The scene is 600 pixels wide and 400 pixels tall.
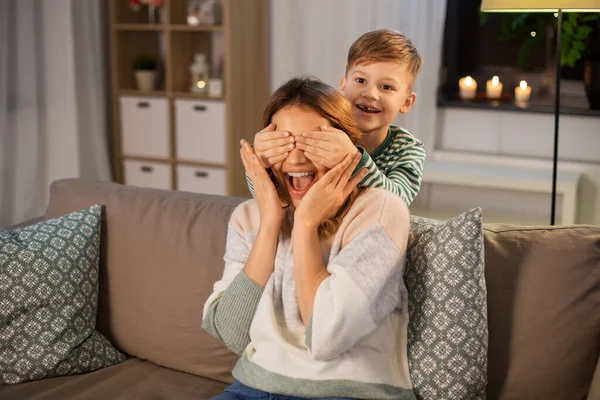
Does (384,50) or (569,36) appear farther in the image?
(569,36)

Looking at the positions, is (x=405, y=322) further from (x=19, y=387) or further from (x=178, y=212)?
(x=19, y=387)

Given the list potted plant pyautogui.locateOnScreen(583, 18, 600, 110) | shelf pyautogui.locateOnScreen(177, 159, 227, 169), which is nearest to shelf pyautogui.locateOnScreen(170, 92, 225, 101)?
shelf pyautogui.locateOnScreen(177, 159, 227, 169)

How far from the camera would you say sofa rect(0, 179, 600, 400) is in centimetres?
157

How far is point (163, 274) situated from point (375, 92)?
0.69 m

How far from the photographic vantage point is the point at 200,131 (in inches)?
163

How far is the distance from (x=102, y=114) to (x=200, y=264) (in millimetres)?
2766

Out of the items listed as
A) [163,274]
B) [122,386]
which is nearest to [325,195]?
[163,274]

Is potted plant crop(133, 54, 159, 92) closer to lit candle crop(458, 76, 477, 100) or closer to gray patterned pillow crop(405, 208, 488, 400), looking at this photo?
lit candle crop(458, 76, 477, 100)

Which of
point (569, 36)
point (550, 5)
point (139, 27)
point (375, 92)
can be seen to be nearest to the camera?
point (375, 92)

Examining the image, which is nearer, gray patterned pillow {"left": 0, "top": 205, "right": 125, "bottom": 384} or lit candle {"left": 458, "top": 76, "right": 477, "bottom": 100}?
gray patterned pillow {"left": 0, "top": 205, "right": 125, "bottom": 384}

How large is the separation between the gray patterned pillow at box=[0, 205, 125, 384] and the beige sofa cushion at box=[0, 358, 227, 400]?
0.03 m

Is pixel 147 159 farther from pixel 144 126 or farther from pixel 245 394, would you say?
pixel 245 394

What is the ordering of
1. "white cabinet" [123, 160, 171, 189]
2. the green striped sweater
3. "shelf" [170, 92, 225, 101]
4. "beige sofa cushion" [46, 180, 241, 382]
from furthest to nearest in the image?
"white cabinet" [123, 160, 171, 189] → "shelf" [170, 92, 225, 101] → "beige sofa cushion" [46, 180, 241, 382] → the green striped sweater

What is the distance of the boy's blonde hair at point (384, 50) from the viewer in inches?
70.3
